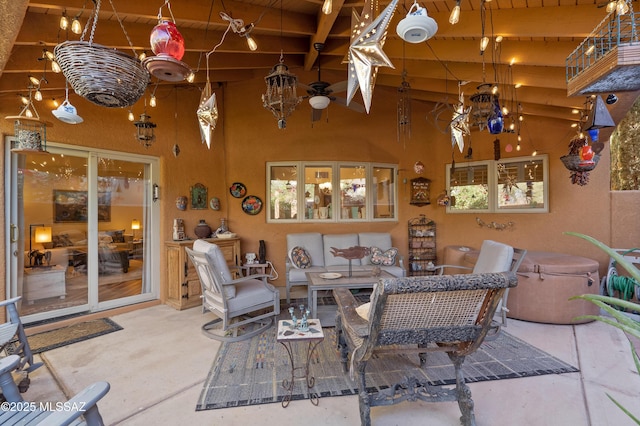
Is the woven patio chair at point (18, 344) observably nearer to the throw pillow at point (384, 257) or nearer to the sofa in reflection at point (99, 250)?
the sofa in reflection at point (99, 250)

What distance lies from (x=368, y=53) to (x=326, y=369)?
2.56 metres

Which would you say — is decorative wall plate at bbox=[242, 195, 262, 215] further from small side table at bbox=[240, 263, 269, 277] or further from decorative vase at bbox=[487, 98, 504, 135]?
decorative vase at bbox=[487, 98, 504, 135]

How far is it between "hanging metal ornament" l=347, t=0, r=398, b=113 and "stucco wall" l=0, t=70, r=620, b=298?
2967 mm

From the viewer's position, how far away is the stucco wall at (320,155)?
423cm

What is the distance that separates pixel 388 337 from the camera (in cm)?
183

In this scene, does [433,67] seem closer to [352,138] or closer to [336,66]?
[336,66]

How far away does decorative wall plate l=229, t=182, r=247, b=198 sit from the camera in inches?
208

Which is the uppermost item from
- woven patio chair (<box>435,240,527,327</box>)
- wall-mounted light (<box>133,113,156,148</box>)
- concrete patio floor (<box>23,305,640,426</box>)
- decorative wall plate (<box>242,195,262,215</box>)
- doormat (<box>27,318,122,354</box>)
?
wall-mounted light (<box>133,113,156,148</box>)

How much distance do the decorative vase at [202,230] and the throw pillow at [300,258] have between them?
1389 mm

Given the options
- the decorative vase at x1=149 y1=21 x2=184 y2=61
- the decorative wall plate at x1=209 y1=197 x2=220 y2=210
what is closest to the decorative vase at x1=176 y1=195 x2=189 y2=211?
the decorative wall plate at x1=209 y1=197 x2=220 y2=210

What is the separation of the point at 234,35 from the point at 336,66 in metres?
1.78

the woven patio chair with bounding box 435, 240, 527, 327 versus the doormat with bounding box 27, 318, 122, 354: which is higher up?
the woven patio chair with bounding box 435, 240, 527, 327

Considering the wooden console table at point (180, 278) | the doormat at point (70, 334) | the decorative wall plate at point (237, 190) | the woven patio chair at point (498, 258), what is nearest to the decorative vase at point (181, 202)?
the wooden console table at point (180, 278)

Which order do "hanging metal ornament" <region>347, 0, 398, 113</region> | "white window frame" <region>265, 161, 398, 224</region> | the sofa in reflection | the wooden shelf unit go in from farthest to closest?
the wooden shelf unit, "white window frame" <region>265, 161, 398, 224</region>, the sofa in reflection, "hanging metal ornament" <region>347, 0, 398, 113</region>
